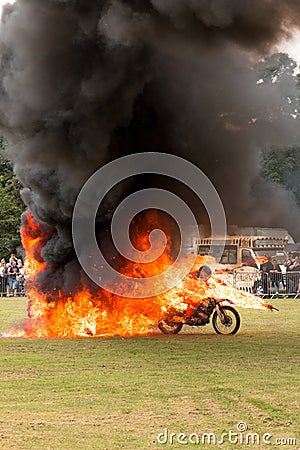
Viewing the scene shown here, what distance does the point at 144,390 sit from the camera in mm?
12852

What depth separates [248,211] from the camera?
2444 centimetres

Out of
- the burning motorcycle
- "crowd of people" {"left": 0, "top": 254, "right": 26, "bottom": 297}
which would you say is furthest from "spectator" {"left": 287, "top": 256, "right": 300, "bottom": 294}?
the burning motorcycle

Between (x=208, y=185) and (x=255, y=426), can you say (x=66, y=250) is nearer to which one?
(x=208, y=185)

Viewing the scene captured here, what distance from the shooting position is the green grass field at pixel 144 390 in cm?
995

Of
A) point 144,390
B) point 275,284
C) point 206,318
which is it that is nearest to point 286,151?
point 275,284

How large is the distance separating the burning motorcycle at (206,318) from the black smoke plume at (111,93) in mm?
2682

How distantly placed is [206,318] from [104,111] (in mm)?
5437

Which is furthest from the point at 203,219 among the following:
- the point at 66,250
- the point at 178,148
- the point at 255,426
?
the point at 255,426

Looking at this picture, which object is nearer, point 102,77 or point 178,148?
point 102,77

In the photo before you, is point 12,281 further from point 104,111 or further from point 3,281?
point 104,111

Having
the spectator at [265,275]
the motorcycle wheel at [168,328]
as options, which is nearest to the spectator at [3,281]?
the spectator at [265,275]

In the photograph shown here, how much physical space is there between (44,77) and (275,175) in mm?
22450

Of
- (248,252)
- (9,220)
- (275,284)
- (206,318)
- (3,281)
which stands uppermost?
(9,220)

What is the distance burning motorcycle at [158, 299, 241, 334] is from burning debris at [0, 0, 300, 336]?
1.52ft
